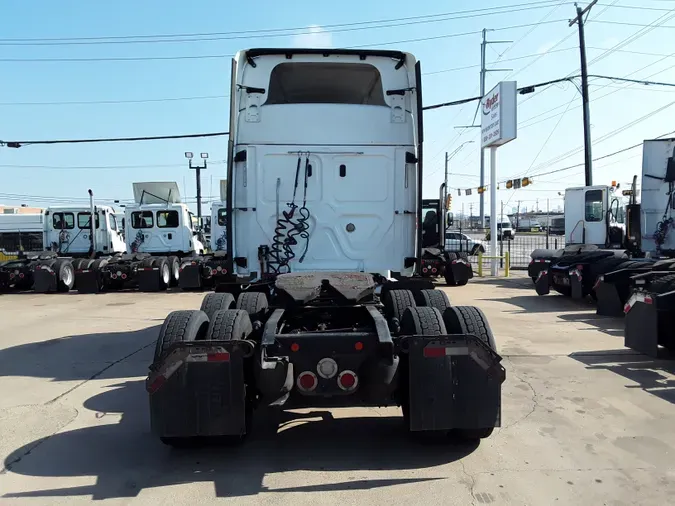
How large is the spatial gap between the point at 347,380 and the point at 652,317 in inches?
185

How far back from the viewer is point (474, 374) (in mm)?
3906

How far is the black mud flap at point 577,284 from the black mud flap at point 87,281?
1386 centimetres

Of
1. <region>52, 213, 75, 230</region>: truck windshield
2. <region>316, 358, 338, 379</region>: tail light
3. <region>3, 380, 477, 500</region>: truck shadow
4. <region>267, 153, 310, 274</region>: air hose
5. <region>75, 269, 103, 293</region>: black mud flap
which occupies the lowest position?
<region>3, 380, 477, 500</region>: truck shadow

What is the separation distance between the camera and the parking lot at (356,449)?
3615 millimetres

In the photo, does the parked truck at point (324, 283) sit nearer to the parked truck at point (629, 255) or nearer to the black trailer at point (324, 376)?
the black trailer at point (324, 376)

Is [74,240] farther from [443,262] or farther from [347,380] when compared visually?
[347,380]

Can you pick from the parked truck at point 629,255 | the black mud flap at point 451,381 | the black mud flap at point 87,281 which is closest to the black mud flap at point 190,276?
the black mud flap at point 87,281

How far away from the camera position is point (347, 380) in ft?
12.7

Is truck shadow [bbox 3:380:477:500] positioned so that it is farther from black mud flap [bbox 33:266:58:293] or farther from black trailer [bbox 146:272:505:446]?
black mud flap [bbox 33:266:58:293]

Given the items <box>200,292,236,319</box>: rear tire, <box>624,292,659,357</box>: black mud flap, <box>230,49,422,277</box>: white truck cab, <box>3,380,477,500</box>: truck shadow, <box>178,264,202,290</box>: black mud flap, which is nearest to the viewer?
<box>3,380,477,500</box>: truck shadow

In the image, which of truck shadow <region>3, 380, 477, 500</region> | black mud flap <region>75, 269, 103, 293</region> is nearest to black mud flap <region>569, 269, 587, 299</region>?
truck shadow <region>3, 380, 477, 500</region>

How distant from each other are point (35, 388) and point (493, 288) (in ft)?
44.4

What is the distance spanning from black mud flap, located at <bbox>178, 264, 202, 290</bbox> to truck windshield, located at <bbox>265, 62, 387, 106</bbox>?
10183mm

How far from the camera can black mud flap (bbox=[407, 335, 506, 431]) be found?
3887 millimetres
